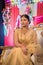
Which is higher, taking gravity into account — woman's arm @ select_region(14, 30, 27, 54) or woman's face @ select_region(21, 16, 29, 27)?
woman's face @ select_region(21, 16, 29, 27)

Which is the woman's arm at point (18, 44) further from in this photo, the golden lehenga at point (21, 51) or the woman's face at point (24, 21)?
the woman's face at point (24, 21)

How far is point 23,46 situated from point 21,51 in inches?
4.2

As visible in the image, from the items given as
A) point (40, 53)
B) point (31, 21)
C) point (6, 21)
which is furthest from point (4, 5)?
point (40, 53)

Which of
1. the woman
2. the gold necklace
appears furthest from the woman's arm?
the gold necklace

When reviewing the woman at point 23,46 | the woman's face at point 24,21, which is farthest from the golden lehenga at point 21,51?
the woman's face at point 24,21

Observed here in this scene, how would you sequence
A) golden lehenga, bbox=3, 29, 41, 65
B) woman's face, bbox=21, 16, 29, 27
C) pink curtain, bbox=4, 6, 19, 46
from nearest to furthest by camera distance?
1. golden lehenga, bbox=3, 29, 41, 65
2. woman's face, bbox=21, 16, 29, 27
3. pink curtain, bbox=4, 6, 19, 46

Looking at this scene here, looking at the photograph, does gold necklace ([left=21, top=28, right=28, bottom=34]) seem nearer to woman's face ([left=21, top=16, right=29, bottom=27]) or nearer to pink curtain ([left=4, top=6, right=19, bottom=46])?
woman's face ([left=21, top=16, right=29, bottom=27])

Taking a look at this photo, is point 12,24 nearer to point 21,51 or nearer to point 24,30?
point 24,30

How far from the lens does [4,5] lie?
3334mm

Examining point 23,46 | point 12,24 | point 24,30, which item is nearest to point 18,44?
point 23,46

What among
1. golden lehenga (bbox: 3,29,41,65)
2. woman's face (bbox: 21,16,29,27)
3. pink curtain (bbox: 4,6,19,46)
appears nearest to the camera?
golden lehenga (bbox: 3,29,41,65)

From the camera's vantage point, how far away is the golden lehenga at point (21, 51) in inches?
119

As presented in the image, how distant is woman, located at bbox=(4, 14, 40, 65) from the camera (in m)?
3.02

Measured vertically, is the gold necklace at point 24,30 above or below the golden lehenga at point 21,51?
above
